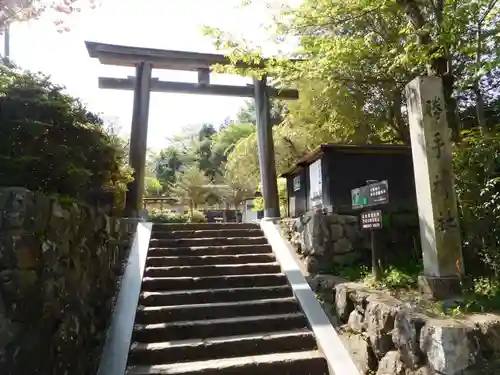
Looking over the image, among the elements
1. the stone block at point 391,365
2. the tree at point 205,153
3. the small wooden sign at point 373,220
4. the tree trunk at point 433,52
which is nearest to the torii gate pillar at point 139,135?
the small wooden sign at point 373,220

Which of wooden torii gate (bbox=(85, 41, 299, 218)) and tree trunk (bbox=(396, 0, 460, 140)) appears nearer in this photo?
tree trunk (bbox=(396, 0, 460, 140))

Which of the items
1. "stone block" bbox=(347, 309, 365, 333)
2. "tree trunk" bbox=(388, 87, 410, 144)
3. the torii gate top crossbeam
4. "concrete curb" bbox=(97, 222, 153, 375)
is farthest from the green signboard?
"tree trunk" bbox=(388, 87, 410, 144)

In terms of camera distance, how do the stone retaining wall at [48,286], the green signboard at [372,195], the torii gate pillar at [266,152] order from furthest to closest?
1. the torii gate pillar at [266,152]
2. the green signboard at [372,195]
3. the stone retaining wall at [48,286]

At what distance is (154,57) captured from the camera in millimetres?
8594

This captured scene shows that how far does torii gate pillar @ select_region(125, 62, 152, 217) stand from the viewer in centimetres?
805

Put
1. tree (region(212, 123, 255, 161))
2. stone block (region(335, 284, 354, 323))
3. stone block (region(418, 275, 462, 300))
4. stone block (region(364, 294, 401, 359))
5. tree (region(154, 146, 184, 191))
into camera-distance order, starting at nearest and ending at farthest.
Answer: stone block (region(364, 294, 401, 359)) → stone block (region(418, 275, 462, 300)) → stone block (region(335, 284, 354, 323)) → tree (region(212, 123, 255, 161)) → tree (region(154, 146, 184, 191))

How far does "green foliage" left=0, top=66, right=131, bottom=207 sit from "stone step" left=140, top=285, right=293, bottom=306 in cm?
175

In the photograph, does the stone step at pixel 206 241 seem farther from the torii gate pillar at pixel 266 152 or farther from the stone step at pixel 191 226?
the torii gate pillar at pixel 266 152

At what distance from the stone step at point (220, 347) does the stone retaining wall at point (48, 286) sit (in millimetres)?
554

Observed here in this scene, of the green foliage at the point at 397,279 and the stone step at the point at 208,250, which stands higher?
the stone step at the point at 208,250

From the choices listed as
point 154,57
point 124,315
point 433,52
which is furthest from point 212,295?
point 154,57

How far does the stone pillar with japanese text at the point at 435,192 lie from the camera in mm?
4230

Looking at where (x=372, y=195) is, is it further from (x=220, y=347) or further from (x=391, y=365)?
(x=220, y=347)

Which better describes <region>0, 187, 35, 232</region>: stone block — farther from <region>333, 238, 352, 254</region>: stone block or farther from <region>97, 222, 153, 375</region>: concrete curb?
<region>333, 238, 352, 254</region>: stone block
